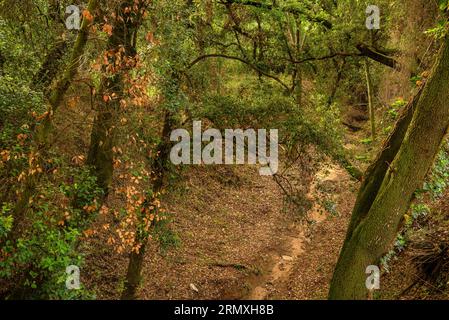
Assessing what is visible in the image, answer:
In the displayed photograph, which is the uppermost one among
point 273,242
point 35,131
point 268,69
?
point 268,69

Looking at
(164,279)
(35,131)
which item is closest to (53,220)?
(35,131)

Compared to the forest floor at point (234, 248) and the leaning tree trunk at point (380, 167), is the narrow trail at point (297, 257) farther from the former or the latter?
the leaning tree trunk at point (380, 167)

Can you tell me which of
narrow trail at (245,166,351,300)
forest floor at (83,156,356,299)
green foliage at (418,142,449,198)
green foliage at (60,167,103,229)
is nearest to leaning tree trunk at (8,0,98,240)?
green foliage at (60,167,103,229)

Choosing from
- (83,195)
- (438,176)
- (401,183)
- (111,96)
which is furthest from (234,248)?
(111,96)

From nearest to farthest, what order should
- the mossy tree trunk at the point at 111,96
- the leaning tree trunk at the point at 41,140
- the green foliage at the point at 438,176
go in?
1. the leaning tree trunk at the point at 41,140
2. the mossy tree trunk at the point at 111,96
3. the green foliage at the point at 438,176

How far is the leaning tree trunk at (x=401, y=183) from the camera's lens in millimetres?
6805

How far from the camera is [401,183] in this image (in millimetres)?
6996

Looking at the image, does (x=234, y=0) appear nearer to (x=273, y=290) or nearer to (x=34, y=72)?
(x=34, y=72)

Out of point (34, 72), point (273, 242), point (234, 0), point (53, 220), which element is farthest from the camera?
point (273, 242)

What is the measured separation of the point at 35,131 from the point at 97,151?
1.46m

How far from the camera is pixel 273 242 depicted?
1523cm

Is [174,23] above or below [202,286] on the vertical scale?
above

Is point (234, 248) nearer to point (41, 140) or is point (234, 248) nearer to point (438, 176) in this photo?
point (438, 176)

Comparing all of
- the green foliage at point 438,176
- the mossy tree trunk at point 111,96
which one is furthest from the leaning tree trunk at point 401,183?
the mossy tree trunk at point 111,96
